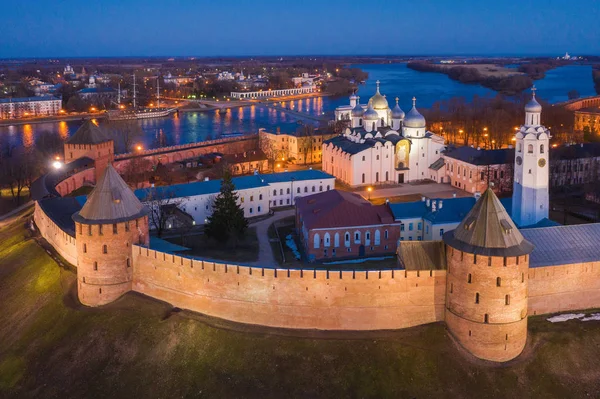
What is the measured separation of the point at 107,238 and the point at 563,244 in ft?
42.1

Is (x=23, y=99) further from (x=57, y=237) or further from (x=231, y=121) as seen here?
(x=57, y=237)

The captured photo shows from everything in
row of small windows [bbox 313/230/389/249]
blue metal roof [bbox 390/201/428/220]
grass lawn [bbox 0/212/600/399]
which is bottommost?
grass lawn [bbox 0/212/600/399]

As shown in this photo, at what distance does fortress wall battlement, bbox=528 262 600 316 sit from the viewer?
17.7 metres

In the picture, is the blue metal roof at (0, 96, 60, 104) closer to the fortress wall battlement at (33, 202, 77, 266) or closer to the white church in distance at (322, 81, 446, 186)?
the white church in distance at (322, 81, 446, 186)

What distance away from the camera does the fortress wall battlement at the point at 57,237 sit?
2138 cm

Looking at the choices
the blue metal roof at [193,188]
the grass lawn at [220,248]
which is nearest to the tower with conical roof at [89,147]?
the blue metal roof at [193,188]

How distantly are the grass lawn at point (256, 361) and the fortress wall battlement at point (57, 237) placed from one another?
2.99 meters

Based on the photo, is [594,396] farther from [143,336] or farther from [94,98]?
[94,98]

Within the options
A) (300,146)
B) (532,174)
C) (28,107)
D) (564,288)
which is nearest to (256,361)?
(564,288)

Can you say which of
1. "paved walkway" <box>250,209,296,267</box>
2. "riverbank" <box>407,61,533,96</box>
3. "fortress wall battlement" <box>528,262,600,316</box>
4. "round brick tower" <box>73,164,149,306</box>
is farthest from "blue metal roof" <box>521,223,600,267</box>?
"riverbank" <box>407,61,533,96</box>

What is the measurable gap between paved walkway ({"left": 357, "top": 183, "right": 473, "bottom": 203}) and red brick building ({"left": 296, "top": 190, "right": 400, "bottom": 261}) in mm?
8561

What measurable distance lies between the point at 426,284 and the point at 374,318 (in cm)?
161

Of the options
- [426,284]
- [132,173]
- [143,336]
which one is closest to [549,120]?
[132,173]

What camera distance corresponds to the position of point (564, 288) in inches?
707
